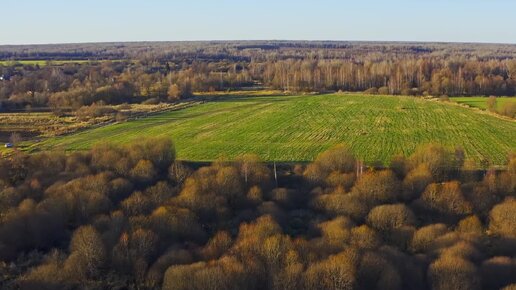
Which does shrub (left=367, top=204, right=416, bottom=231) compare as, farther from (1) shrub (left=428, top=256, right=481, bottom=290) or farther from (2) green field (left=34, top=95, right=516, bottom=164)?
(2) green field (left=34, top=95, right=516, bottom=164)

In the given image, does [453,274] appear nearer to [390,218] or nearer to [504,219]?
[390,218]

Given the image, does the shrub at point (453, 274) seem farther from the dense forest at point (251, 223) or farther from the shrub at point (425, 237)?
the shrub at point (425, 237)

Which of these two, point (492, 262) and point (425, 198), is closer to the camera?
point (492, 262)

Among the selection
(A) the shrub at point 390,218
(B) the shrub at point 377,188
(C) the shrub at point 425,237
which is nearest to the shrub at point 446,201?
(B) the shrub at point 377,188

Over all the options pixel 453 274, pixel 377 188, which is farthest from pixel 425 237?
pixel 377 188

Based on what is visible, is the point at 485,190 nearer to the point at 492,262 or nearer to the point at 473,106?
the point at 492,262

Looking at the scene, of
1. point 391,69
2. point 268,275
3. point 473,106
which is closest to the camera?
point 268,275

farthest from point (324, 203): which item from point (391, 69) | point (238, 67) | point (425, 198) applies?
point (238, 67)

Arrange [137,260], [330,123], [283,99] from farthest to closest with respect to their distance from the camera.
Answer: [283,99], [330,123], [137,260]
